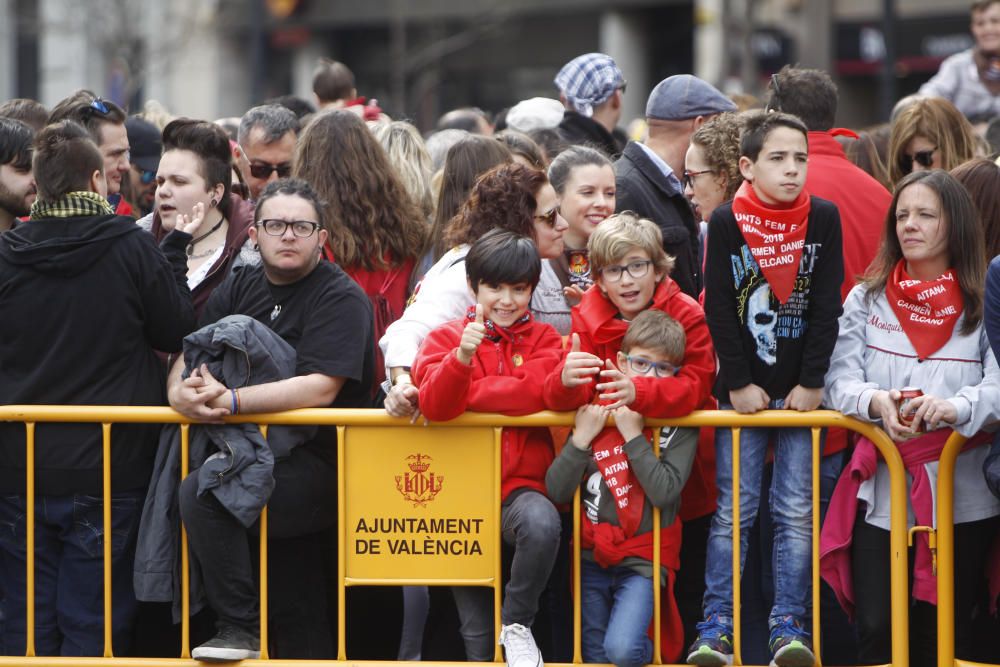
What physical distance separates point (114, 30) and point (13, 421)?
22.6m

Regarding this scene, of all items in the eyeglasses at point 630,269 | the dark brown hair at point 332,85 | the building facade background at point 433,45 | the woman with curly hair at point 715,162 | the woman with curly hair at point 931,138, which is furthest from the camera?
the building facade background at point 433,45

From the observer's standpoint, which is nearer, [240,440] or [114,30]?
[240,440]

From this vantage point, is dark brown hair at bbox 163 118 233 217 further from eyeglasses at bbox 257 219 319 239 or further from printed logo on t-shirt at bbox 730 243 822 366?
printed logo on t-shirt at bbox 730 243 822 366

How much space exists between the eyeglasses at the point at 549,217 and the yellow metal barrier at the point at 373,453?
3.18 ft

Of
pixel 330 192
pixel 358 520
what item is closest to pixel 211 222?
pixel 330 192

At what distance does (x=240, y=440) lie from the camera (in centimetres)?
502

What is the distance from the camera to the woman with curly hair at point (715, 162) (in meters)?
5.87

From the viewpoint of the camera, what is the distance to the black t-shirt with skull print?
4902mm

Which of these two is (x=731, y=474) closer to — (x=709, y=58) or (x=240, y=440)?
(x=240, y=440)

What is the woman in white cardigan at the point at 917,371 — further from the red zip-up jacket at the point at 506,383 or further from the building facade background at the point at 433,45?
the building facade background at the point at 433,45

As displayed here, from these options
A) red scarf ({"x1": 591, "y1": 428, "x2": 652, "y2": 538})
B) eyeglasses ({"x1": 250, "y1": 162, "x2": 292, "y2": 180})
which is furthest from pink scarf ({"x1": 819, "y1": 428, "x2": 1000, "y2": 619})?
eyeglasses ({"x1": 250, "y1": 162, "x2": 292, "y2": 180})

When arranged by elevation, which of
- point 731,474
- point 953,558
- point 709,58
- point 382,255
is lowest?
point 953,558

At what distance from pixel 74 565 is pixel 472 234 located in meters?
1.98

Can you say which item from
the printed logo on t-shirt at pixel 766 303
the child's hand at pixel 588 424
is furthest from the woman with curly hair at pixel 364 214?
the printed logo on t-shirt at pixel 766 303
